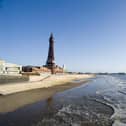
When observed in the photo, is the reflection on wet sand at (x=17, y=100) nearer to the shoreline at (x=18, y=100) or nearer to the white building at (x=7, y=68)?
the shoreline at (x=18, y=100)

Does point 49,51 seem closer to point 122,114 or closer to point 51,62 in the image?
point 51,62

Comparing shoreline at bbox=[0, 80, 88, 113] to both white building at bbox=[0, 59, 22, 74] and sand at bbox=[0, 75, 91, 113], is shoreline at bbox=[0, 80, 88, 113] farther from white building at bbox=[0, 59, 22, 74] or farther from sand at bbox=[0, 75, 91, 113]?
white building at bbox=[0, 59, 22, 74]

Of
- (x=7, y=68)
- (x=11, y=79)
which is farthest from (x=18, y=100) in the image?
(x=7, y=68)

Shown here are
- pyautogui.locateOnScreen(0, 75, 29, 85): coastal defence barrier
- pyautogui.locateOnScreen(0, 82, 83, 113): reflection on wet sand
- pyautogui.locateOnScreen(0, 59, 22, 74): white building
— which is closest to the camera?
pyautogui.locateOnScreen(0, 82, 83, 113): reflection on wet sand

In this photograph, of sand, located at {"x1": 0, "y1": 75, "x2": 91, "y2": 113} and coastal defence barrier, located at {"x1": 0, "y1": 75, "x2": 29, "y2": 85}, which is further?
coastal defence barrier, located at {"x1": 0, "y1": 75, "x2": 29, "y2": 85}

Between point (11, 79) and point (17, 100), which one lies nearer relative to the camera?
point (17, 100)

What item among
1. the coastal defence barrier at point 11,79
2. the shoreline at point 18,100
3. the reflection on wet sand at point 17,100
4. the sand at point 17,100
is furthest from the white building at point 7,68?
the reflection on wet sand at point 17,100

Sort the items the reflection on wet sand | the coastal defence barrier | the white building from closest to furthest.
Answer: the reflection on wet sand → the coastal defence barrier → the white building

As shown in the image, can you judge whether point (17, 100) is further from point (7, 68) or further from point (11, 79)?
point (7, 68)

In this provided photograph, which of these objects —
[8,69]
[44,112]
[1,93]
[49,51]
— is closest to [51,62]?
[49,51]

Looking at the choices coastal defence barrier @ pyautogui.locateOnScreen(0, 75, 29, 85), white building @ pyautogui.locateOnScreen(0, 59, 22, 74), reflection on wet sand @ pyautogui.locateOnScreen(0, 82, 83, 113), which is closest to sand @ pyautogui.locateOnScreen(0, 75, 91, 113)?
reflection on wet sand @ pyautogui.locateOnScreen(0, 82, 83, 113)

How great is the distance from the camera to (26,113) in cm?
978

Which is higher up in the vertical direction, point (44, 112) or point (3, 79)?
point (3, 79)

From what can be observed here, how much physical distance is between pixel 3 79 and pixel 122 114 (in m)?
14.8
